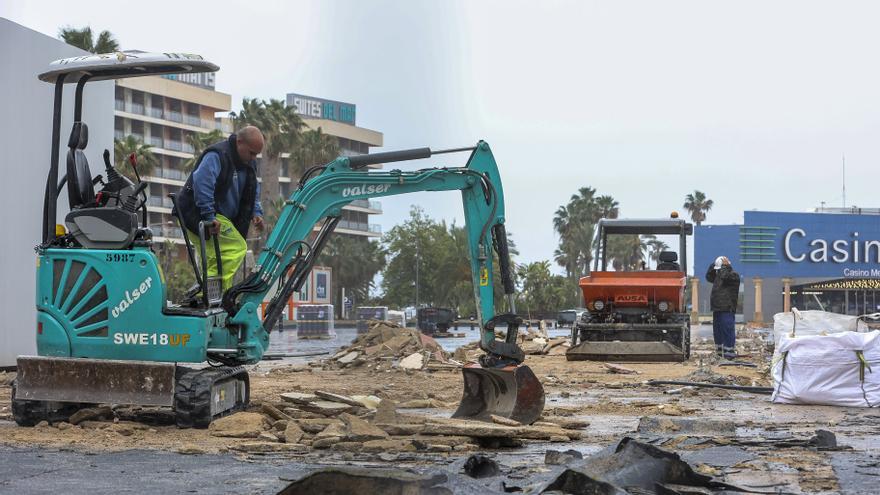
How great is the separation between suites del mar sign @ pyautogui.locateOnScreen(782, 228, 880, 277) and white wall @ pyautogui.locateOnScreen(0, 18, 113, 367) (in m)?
64.7

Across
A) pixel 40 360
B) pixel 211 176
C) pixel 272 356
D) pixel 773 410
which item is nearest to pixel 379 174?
pixel 211 176

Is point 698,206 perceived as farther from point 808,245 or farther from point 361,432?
point 361,432

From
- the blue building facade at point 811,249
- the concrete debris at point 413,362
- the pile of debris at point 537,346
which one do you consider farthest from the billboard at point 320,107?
the concrete debris at point 413,362

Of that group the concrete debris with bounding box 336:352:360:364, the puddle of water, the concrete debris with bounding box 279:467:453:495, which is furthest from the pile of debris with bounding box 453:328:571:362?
the concrete debris with bounding box 279:467:453:495

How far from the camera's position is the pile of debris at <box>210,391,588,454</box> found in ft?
31.1

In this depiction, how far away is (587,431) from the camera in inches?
429

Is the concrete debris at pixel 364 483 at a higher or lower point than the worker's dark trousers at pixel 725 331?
lower

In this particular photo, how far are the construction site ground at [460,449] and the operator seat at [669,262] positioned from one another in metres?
9.91

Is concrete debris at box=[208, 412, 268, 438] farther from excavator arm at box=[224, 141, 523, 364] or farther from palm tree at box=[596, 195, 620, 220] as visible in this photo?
palm tree at box=[596, 195, 620, 220]

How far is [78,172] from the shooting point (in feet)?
35.4

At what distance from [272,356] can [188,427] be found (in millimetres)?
14125

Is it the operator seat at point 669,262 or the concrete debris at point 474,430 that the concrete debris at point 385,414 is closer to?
the concrete debris at point 474,430

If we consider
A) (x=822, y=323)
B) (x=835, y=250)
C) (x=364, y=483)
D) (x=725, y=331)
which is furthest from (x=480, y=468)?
(x=835, y=250)

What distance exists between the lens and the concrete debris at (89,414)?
36.0ft
